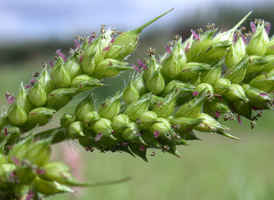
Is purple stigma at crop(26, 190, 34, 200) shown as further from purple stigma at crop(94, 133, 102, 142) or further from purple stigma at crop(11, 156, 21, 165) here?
purple stigma at crop(94, 133, 102, 142)

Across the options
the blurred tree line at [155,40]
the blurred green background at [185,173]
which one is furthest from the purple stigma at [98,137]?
the blurred tree line at [155,40]

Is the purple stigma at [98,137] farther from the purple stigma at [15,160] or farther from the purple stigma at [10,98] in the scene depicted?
the purple stigma at [10,98]

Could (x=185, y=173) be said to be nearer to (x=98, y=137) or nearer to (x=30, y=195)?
(x=98, y=137)

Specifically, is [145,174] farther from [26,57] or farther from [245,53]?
[26,57]

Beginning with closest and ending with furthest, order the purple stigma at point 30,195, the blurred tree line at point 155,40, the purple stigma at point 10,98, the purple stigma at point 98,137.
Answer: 1. the purple stigma at point 30,195
2. the purple stigma at point 98,137
3. the purple stigma at point 10,98
4. the blurred tree line at point 155,40

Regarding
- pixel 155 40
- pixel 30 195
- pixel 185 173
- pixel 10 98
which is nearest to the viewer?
pixel 30 195

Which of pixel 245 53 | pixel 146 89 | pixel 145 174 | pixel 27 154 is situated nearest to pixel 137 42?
pixel 146 89

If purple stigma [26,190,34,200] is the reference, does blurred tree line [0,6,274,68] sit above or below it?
below

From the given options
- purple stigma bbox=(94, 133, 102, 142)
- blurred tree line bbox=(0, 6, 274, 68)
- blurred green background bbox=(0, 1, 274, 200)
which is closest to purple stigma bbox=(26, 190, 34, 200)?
purple stigma bbox=(94, 133, 102, 142)

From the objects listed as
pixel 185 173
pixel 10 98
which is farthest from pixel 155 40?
pixel 10 98

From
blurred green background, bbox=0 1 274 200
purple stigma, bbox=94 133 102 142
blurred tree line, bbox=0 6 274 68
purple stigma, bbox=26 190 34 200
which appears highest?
purple stigma, bbox=26 190 34 200

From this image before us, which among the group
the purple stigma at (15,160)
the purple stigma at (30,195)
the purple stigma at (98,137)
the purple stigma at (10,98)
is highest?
the purple stigma at (15,160)
